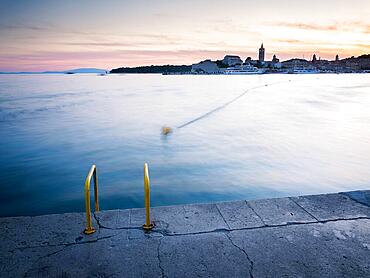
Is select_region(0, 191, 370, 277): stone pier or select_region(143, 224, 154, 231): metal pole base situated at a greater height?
select_region(143, 224, 154, 231): metal pole base

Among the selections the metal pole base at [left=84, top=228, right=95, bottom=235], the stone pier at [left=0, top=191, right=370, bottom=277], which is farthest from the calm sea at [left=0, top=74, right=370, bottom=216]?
the metal pole base at [left=84, top=228, right=95, bottom=235]

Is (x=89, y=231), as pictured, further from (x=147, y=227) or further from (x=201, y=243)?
(x=201, y=243)

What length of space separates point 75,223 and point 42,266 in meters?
1.02

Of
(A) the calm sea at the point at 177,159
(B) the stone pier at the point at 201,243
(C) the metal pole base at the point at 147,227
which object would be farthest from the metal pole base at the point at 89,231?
(A) the calm sea at the point at 177,159

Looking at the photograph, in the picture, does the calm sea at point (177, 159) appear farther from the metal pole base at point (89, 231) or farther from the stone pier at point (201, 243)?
the metal pole base at point (89, 231)

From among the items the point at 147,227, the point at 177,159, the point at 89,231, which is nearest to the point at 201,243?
the point at 147,227

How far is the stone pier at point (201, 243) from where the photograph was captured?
11.9 ft

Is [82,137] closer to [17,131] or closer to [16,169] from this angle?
[17,131]

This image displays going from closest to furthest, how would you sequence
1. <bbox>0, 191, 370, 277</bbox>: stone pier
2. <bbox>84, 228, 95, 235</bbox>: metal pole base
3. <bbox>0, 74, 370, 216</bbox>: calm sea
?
<bbox>0, 191, 370, 277</bbox>: stone pier < <bbox>84, 228, 95, 235</bbox>: metal pole base < <bbox>0, 74, 370, 216</bbox>: calm sea

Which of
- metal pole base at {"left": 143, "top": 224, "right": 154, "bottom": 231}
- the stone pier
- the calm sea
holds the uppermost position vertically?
metal pole base at {"left": 143, "top": 224, "right": 154, "bottom": 231}

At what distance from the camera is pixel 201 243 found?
163 inches

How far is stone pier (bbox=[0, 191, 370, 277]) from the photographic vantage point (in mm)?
3629

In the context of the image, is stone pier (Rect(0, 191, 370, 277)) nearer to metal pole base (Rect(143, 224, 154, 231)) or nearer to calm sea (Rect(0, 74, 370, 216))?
metal pole base (Rect(143, 224, 154, 231))

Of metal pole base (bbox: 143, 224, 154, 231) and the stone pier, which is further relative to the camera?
metal pole base (bbox: 143, 224, 154, 231)
